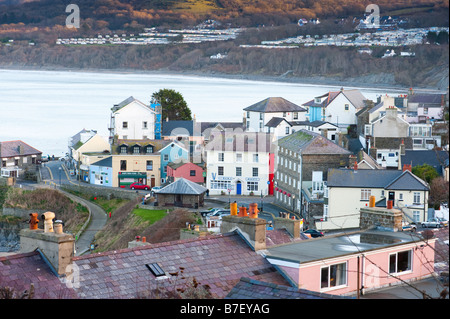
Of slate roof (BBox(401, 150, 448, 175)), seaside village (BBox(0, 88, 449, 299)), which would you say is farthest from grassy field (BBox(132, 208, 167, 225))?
slate roof (BBox(401, 150, 448, 175))

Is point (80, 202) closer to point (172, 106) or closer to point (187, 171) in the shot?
point (187, 171)

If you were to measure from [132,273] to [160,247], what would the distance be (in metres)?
0.59

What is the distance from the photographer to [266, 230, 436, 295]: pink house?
731 centimetres

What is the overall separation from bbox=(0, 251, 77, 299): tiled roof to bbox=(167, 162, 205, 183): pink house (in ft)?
86.2

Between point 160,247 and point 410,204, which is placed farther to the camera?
point 410,204

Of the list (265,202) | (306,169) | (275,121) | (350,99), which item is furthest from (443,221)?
(350,99)

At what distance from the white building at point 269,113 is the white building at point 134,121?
552 cm

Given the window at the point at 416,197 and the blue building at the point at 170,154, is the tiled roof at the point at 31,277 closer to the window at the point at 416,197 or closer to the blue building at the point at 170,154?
the window at the point at 416,197

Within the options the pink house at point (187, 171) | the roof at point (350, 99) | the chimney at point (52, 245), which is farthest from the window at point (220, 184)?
the chimney at point (52, 245)

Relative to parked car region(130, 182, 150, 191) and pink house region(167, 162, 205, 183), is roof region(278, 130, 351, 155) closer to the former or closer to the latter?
pink house region(167, 162, 205, 183)

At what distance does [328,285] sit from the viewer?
290 inches

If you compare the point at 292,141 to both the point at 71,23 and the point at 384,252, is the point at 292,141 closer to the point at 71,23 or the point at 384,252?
the point at 384,252

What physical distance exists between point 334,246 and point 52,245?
8.82 ft
